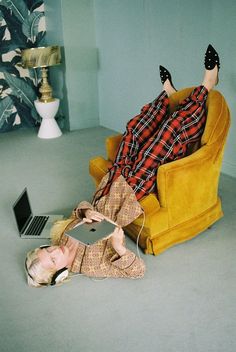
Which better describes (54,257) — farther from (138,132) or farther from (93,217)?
(138,132)

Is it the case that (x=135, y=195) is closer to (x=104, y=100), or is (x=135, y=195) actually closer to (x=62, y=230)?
(x=62, y=230)

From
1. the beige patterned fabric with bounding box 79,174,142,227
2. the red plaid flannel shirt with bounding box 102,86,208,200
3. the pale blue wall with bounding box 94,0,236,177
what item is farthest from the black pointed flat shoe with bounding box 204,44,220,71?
the beige patterned fabric with bounding box 79,174,142,227

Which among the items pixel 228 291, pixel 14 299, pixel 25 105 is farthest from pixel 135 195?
pixel 25 105

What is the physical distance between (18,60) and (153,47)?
5.86ft

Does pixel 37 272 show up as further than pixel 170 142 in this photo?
No

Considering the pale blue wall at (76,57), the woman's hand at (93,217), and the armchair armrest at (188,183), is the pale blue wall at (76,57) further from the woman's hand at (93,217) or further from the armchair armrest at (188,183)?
the woman's hand at (93,217)

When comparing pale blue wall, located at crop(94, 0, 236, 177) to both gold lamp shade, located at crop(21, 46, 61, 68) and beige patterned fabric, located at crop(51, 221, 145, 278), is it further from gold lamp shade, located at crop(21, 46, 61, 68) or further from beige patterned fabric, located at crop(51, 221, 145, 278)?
beige patterned fabric, located at crop(51, 221, 145, 278)

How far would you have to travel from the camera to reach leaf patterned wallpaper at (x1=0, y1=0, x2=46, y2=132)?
14.3ft

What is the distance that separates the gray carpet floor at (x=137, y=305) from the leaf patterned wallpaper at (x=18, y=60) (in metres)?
2.30

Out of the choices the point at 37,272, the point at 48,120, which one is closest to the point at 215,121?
the point at 37,272

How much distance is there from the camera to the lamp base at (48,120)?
14.2 feet

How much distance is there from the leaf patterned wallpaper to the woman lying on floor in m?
2.47

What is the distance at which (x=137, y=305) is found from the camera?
188 centimetres

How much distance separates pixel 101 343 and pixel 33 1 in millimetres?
3971
